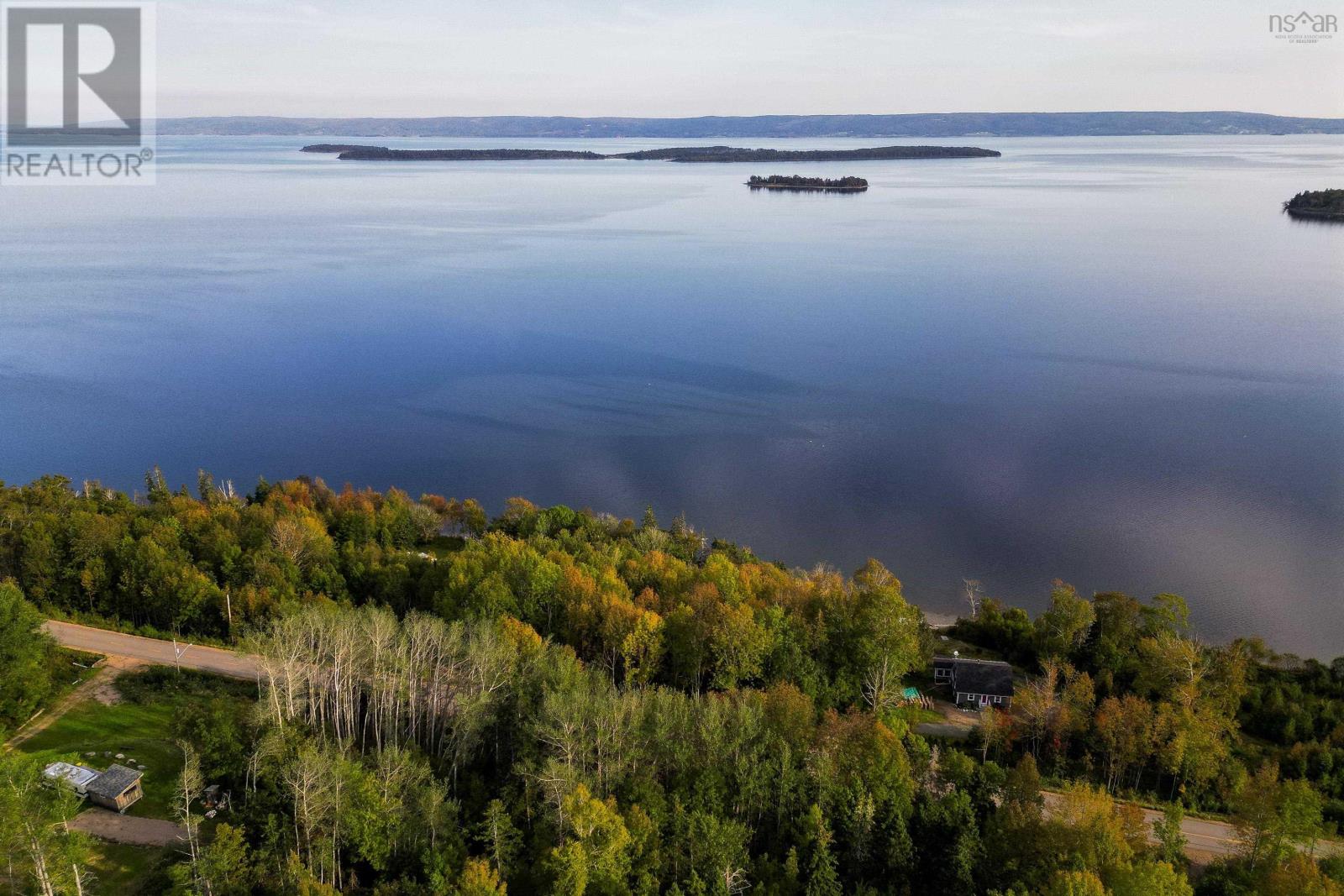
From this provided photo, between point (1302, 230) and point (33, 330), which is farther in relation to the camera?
point (1302, 230)

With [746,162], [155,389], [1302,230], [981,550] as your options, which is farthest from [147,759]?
[746,162]

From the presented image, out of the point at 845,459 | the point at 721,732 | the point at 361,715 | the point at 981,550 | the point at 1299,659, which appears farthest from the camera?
the point at 845,459

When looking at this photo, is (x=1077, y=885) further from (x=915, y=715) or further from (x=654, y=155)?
(x=654, y=155)

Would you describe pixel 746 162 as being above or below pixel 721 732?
above

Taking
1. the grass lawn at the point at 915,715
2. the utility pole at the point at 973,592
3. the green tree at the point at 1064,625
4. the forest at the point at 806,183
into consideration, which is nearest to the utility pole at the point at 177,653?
the grass lawn at the point at 915,715

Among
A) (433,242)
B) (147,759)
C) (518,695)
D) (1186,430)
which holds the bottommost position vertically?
(147,759)

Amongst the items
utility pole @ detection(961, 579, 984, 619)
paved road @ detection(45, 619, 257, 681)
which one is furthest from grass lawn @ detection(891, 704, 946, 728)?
paved road @ detection(45, 619, 257, 681)

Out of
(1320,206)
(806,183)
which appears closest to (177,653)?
(1320,206)

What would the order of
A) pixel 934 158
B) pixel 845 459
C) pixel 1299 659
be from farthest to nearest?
pixel 934 158, pixel 845 459, pixel 1299 659

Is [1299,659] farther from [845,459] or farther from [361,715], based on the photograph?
[361,715]
